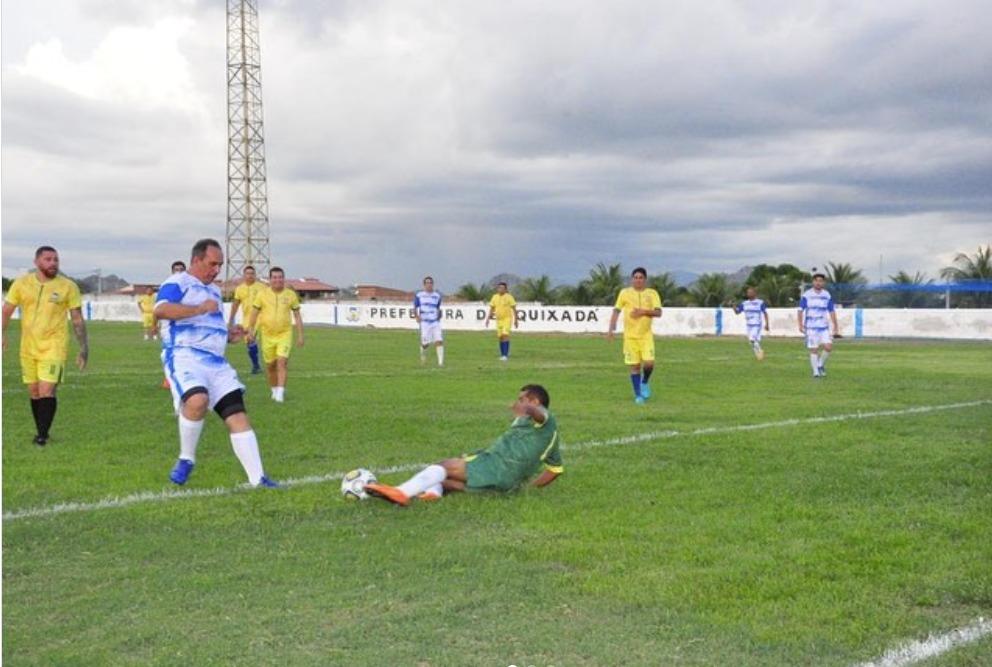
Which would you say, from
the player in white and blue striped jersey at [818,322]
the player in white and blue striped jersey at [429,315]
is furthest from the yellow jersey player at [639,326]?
the player in white and blue striped jersey at [429,315]

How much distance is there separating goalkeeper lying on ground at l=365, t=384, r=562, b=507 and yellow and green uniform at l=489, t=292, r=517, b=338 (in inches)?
775

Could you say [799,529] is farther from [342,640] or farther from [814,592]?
[342,640]

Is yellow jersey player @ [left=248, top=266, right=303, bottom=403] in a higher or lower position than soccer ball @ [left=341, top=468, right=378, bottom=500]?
higher

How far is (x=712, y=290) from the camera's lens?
218 ft

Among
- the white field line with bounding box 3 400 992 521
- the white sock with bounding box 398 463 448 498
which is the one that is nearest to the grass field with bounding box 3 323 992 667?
the white field line with bounding box 3 400 992 521

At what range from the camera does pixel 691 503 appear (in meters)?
8.36

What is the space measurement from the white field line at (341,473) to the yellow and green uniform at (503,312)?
14.4 metres

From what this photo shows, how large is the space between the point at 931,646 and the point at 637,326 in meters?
12.3

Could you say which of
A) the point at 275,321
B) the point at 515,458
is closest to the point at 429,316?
the point at 275,321

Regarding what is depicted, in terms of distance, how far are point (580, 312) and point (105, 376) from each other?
3235 centimetres

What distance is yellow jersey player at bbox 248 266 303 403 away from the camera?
55.7 feet

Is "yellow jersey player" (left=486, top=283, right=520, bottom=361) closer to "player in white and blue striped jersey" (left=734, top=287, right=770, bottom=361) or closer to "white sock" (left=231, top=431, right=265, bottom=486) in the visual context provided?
"player in white and blue striped jersey" (left=734, top=287, right=770, bottom=361)

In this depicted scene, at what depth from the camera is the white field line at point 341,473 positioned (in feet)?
26.9

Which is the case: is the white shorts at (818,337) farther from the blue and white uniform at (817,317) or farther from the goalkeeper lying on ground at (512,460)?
the goalkeeper lying on ground at (512,460)
